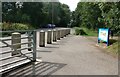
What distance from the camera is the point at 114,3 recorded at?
14.0 m

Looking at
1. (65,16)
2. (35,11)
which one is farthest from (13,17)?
(65,16)

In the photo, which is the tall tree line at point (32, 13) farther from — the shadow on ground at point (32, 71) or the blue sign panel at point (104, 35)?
the shadow on ground at point (32, 71)

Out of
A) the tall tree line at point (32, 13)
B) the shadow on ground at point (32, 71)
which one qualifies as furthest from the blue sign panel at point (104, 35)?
the tall tree line at point (32, 13)

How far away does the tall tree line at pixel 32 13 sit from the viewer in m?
60.3

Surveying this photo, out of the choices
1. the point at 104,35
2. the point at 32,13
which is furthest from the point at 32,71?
the point at 32,13

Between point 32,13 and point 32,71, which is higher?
point 32,13

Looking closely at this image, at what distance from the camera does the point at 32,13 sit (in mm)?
69250

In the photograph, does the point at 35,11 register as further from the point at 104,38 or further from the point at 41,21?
the point at 104,38

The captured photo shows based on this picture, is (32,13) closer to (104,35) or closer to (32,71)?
(104,35)

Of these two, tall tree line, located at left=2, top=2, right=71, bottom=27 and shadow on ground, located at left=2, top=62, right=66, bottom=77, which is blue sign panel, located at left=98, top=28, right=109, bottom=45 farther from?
tall tree line, located at left=2, top=2, right=71, bottom=27

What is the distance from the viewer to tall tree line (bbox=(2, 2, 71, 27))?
198 feet

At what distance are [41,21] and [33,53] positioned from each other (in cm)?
6605

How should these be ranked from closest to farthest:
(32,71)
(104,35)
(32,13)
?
(32,71), (104,35), (32,13)

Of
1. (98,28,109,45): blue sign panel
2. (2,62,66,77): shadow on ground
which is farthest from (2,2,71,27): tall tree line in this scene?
(2,62,66,77): shadow on ground
